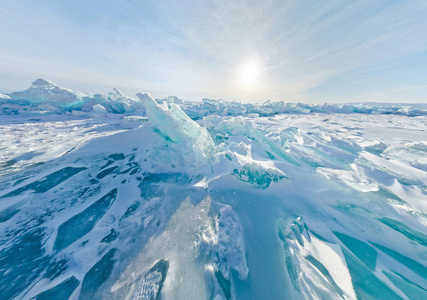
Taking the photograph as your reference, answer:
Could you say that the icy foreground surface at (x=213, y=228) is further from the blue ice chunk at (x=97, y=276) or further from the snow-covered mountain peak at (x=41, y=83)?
the snow-covered mountain peak at (x=41, y=83)

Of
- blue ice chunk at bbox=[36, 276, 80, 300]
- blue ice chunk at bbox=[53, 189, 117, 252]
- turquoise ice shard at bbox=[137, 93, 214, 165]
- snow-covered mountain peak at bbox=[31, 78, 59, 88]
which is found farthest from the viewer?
snow-covered mountain peak at bbox=[31, 78, 59, 88]

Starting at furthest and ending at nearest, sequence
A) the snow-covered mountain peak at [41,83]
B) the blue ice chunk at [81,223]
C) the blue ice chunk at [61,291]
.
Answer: the snow-covered mountain peak at [41,83] < the blue ice chunk at [81,223] < the blue ice chunk at [61,291]

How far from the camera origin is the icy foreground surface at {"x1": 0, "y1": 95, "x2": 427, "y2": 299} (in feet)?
5.39

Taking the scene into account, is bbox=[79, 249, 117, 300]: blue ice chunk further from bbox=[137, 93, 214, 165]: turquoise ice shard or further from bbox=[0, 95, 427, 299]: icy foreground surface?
bbox=[137, 93, 214, 165]: turquoise ice shard

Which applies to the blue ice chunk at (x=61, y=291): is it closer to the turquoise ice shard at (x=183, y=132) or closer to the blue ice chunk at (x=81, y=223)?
the blue ice chunk at (x=81, y=223)

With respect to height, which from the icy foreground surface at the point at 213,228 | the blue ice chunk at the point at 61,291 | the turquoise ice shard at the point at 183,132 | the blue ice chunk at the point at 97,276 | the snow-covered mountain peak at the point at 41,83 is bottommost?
the blue ice chunk at the point at 61,291

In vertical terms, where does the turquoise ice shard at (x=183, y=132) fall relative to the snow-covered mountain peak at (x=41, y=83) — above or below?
below

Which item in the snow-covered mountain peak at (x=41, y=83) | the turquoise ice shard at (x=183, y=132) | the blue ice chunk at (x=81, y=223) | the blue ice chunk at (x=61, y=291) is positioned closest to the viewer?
the blue ice chunk at (x=61, y=291)

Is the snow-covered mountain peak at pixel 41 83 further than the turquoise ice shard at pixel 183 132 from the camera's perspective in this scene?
Yes

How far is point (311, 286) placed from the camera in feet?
5.12

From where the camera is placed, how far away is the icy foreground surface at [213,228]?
164cm

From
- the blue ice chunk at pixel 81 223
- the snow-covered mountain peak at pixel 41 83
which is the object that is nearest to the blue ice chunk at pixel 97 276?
the blue ice chunk at pixel 81 223

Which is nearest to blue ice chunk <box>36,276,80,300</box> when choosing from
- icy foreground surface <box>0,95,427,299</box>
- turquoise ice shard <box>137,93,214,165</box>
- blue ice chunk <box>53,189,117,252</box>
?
icy foreground surface <box>0,95,427,299</box>

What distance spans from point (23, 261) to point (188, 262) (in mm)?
2188
